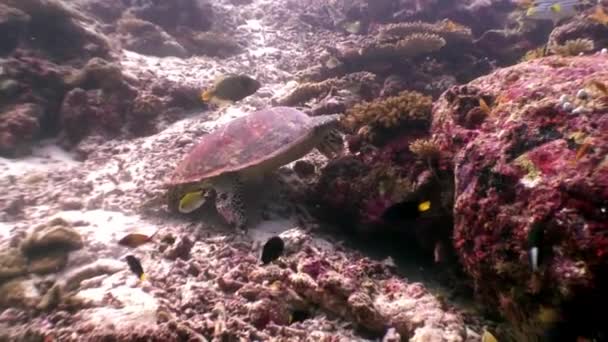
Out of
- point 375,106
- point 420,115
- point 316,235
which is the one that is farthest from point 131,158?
point 420,115

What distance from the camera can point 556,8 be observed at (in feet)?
27.3

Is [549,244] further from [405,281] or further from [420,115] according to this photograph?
[420,115]

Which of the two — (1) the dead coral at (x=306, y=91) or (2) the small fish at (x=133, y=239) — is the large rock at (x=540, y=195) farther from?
(1) the dead coral at (x=306, y=91)

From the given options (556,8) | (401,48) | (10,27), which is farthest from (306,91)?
(10,27)

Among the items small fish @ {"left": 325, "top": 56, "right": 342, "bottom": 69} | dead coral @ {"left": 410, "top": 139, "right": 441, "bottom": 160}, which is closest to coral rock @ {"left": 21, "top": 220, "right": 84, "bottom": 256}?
dead coral @ {"left": 410, "top": 139, "right": 441, "bottom": 160}

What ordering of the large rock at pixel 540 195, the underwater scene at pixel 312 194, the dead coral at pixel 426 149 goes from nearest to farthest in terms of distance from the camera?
1. the large rock at pixel 540 195
2. the underwater scene at pixel 312 194
3. the dead coral at pixel 426 149

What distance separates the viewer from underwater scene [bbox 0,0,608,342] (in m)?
3.07

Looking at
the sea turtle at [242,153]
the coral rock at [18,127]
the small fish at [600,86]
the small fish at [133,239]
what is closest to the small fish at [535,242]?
the small fish at [600,86]

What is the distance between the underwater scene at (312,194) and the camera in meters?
3.07

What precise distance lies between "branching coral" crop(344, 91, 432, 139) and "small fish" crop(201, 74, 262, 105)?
1.92 meters

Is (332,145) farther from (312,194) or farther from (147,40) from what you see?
(147,40)

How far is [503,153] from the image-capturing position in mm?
3436

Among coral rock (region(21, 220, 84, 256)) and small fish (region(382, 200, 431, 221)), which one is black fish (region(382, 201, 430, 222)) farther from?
coral rock (region(21, 220, 84, 256))

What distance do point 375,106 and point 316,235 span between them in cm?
202
